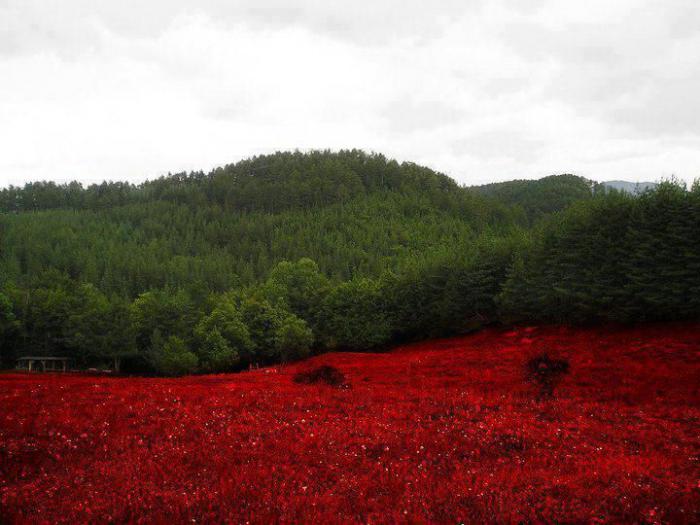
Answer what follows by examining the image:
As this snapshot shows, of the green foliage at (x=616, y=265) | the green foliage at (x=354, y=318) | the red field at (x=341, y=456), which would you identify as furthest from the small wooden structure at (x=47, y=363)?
Result: the green foliage at (x=616, y=265)

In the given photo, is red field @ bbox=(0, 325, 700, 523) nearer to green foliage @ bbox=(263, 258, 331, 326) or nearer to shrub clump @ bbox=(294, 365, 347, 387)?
shrub clump @ bbox=(294, 365, 347, 387)

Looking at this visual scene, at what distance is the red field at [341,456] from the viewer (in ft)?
28.0

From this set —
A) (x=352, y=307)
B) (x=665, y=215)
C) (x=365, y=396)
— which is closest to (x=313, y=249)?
(x=352, y=307)

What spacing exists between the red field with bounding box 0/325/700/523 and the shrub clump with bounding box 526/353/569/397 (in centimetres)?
68

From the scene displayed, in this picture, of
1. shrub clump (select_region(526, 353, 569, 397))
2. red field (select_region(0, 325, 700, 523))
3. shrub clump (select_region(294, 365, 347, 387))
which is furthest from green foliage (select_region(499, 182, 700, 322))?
shrub clump (select_region(294, 365, 347, 387))

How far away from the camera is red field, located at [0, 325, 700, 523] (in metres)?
8.53

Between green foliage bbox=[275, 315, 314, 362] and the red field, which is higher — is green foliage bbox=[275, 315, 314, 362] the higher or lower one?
the lower one

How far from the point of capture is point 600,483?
32.6 ft

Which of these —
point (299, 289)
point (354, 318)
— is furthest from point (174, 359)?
point (299, 289)

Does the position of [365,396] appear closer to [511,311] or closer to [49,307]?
[511,311]

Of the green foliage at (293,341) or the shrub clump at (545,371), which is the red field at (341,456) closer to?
the shrub clump at (545,371)

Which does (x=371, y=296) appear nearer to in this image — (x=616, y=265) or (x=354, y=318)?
(x=354, y=318)

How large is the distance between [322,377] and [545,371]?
11.5 m

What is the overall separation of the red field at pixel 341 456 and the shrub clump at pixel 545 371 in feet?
2.22
